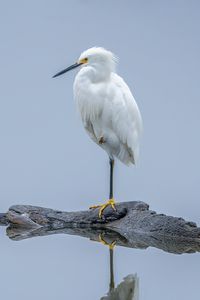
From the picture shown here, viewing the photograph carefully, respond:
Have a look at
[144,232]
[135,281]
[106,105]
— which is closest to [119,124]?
[106,105]

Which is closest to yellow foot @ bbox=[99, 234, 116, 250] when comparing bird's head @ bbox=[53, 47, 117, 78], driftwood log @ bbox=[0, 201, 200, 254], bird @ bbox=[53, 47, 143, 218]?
driftwood log @ bbox=[0, 201, 200, 254]

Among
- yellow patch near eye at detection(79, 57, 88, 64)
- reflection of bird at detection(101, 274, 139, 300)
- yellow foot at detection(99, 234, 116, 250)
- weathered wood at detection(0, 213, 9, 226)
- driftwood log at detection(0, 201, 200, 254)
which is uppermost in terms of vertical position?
yellow patch near eye at detection(79, 57, 88, 64)

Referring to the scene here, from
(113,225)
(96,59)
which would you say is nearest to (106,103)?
(96,59)

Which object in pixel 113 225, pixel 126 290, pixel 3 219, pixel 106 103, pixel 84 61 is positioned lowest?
pixel 126 290

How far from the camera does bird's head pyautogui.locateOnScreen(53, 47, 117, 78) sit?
1112 cm

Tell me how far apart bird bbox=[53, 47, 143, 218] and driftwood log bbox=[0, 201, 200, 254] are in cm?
11

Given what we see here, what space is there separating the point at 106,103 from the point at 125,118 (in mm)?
201

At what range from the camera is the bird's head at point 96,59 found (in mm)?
11125

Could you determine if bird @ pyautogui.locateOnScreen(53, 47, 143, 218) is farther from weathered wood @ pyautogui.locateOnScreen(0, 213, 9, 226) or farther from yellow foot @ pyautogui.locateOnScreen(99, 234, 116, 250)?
weathered wood @ pyautogui.locateOnScreen(0, 213, 9, 226)

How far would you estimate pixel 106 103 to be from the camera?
1110cm

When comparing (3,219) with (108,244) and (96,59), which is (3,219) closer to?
A: (108,244)

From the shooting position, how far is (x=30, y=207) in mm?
11273

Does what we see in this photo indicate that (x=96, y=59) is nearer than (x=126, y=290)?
No

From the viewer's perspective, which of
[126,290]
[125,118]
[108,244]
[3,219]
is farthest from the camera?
[3,219]
